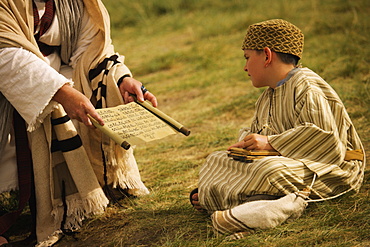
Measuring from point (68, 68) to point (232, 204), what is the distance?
1555mm

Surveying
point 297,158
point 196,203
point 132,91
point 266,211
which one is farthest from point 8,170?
point 297,158

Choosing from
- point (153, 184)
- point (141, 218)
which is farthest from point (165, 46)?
point (141, 218)

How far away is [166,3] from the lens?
1109 centimetres

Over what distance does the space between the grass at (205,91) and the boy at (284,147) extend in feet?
0.42

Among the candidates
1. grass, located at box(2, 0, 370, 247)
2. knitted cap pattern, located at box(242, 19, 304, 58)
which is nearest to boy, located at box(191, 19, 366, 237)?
knitted cap pattern, located at box(242, 19, 304, 58)

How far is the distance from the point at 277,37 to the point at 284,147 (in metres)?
0.64

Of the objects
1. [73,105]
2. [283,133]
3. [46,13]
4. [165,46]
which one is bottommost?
[165,46]

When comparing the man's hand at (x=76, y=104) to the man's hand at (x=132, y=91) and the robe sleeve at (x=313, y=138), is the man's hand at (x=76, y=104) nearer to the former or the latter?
the man's hand at (x=132, y=91)

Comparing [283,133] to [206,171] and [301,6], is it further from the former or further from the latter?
[301,6]

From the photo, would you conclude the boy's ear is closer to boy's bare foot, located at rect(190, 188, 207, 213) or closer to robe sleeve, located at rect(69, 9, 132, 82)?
boy's bare foot, located at rect(190, 188, 207, 213)

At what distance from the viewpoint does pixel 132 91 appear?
3492 mm

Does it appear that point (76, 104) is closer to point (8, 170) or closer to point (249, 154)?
point (8, 170)

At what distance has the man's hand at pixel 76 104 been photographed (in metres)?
3.01

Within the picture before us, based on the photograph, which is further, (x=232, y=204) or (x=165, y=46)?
(x=165, y=46)
